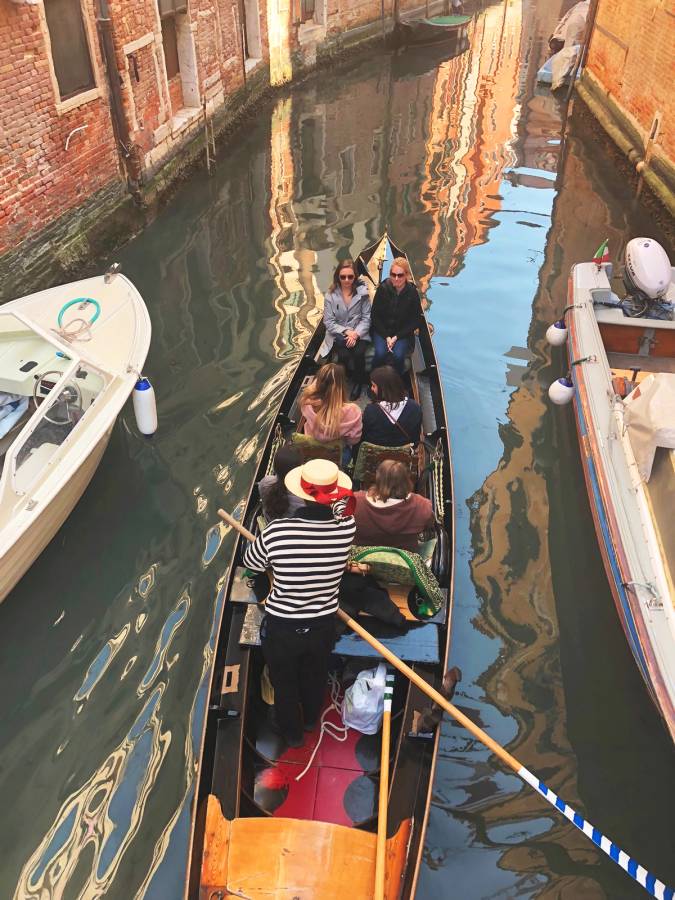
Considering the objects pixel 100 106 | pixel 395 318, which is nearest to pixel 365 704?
pixel 395 318

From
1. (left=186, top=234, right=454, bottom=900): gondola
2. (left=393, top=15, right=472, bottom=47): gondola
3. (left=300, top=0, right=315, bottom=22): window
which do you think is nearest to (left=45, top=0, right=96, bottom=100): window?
(left=186, top=234, right=454, bottom=900): gondola

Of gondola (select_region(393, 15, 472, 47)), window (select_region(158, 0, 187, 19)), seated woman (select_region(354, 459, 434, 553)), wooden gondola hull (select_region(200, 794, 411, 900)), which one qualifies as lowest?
gondola (select_region(393, 15, 472, 47))

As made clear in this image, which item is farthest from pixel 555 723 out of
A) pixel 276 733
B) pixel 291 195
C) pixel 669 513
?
pixel 291 195

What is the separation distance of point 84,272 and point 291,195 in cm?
372

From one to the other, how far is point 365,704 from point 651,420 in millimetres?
2086

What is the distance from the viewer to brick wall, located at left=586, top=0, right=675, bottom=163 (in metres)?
10.0

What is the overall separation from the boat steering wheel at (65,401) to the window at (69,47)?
4.17 meters

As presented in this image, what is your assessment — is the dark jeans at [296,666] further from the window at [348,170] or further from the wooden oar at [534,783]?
the window at [348,170]

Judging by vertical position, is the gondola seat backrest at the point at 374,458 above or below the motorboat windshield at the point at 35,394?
below

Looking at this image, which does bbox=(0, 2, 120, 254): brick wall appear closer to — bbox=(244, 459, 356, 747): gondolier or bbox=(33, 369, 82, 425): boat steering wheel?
bbox=(33, 369, 82, 425): boat steering wheel

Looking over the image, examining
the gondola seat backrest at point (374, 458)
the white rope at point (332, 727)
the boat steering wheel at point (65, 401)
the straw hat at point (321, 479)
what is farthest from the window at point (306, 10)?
the white rope at point (332, 727)

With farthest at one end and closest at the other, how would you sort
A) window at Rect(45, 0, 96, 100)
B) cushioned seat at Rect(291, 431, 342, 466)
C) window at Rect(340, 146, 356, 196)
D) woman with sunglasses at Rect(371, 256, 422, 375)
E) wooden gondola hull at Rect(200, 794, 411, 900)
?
1. window at Rect(340, 146, 356, 196)
2. window at Rect(45, 0, 96, 100)
3. woman with sunglasses at Rect(371, 256, 422, 375)
4. cushioned seat at Rect(291, 431, 342, 466)
5. wooden gondola hull at Rect(200, 794, 411, 900)

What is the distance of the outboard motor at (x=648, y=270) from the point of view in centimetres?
569

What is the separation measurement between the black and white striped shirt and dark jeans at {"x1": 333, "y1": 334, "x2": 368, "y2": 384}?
285 centimetres
